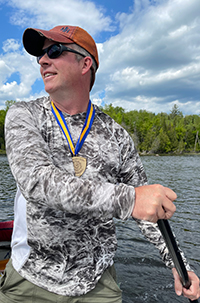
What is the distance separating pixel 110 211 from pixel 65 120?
3.75ft

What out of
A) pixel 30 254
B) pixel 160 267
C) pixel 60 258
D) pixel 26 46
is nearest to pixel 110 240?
pixel 60 258

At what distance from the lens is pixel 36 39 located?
2252mm

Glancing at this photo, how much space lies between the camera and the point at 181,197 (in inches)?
883

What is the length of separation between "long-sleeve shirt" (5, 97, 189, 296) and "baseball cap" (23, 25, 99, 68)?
1.53ft

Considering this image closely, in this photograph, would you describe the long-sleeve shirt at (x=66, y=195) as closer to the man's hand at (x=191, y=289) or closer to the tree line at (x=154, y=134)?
the man's hand at (x=191, y=289)

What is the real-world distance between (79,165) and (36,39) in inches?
45.6

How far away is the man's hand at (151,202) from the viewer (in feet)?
4.71

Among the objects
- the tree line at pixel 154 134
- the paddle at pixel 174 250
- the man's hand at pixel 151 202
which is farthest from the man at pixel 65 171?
the tree line at pixel 154 134

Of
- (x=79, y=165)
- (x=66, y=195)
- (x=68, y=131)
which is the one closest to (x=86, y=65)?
(x=68, y=131)

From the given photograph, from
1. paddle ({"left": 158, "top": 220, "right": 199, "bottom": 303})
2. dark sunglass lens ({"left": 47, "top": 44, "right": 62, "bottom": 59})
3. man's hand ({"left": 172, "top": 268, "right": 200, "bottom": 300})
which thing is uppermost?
dark sunglass lens ({"left": 47, "top": 44, "right": 62, "bottom": 59})

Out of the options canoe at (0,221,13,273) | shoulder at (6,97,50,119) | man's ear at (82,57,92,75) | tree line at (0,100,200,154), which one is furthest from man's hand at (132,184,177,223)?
tree line at (0,100,200,154)

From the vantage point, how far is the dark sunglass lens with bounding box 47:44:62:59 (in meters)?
2.19

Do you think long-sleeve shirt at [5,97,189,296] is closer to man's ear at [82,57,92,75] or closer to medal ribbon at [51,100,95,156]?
medal ribbon at [51,100,95,156]

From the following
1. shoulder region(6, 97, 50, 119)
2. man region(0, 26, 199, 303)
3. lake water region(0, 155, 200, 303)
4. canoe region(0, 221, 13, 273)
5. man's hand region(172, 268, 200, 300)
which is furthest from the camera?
lake water region(0, 155, 200, 303)
